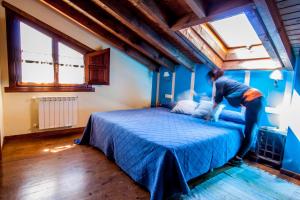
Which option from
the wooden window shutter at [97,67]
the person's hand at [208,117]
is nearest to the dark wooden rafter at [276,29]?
the person's hand at [208,117]

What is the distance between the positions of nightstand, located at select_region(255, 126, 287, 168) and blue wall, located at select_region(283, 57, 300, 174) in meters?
0.11

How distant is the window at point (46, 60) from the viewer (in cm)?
288

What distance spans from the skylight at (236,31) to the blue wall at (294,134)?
0.70 metres

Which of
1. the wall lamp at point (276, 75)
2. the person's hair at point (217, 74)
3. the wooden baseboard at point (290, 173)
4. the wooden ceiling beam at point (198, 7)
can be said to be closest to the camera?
the wooden ceiling beam at point (198, 7)

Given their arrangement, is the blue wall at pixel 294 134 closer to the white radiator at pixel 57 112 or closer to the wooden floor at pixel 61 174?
the wooden floor at pixel 61 174

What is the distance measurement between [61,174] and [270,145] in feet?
9.82

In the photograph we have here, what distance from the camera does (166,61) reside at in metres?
4.07

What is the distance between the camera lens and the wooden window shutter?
138 inches

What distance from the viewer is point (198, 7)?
6.16 ft

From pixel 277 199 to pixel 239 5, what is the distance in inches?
81.6

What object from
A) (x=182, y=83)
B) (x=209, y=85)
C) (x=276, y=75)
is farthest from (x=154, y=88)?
(x=276, y=75)

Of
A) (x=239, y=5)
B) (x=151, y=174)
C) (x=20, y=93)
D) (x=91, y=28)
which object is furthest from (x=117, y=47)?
(x=151, y=174)

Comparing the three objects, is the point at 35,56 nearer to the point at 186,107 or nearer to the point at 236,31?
the point at 186,107

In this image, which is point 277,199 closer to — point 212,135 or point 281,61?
point 212,135
